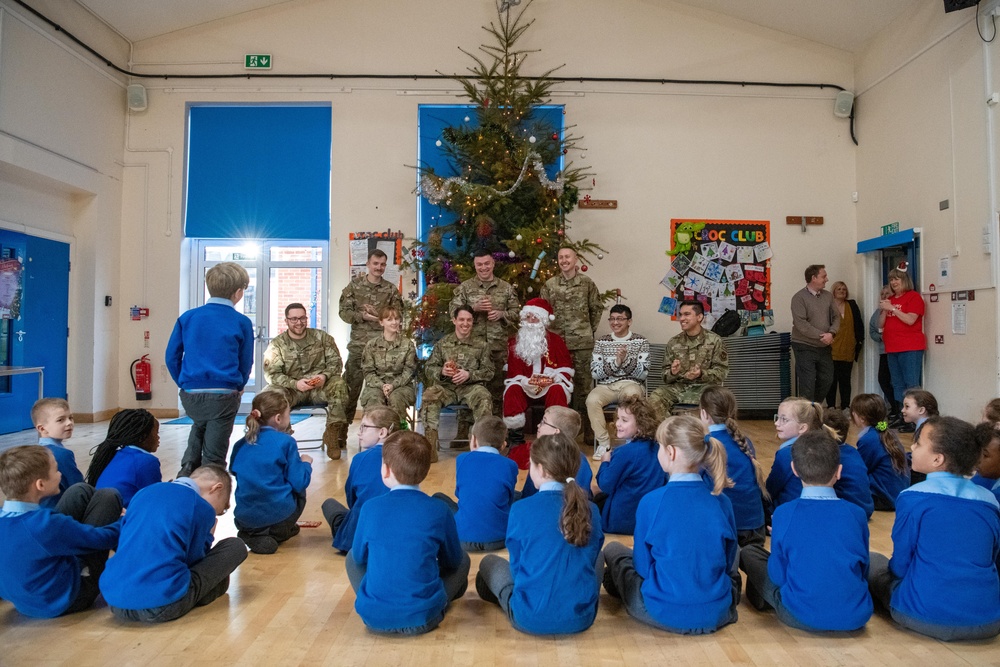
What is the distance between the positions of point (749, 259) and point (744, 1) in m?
2.75

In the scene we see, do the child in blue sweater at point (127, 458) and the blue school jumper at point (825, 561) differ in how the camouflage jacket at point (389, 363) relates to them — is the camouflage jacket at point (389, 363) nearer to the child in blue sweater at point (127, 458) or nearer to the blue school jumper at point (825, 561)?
the child in blue sweater at point (127, 458)

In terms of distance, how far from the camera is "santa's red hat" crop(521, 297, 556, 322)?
6328 millimetres

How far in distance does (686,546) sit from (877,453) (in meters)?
2.16

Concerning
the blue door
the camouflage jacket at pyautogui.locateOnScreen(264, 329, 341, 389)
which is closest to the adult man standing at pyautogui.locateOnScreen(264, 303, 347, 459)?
the camouflage jacket at pyautogui.locateOnScreen(264, 329, 341, 389)

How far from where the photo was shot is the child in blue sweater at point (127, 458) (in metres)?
3.24

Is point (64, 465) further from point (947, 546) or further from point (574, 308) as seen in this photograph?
point (574, 308)

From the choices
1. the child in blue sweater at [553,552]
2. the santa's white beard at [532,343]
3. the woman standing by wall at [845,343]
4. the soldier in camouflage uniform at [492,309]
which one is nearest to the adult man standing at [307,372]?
the soldier in camouflage uniform at [492,309]

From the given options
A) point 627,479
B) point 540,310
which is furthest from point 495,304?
point 627,479

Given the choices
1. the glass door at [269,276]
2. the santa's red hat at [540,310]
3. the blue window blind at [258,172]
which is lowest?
the santa's red hat at [540,310]

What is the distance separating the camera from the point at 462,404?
232 inches

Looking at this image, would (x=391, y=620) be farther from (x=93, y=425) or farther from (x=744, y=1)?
(x=744, y=1)

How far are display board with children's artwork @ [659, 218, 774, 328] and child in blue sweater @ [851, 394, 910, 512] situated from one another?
4420mm

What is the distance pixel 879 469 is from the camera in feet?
13.6

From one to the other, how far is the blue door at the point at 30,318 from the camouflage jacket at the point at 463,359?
13.0ft
